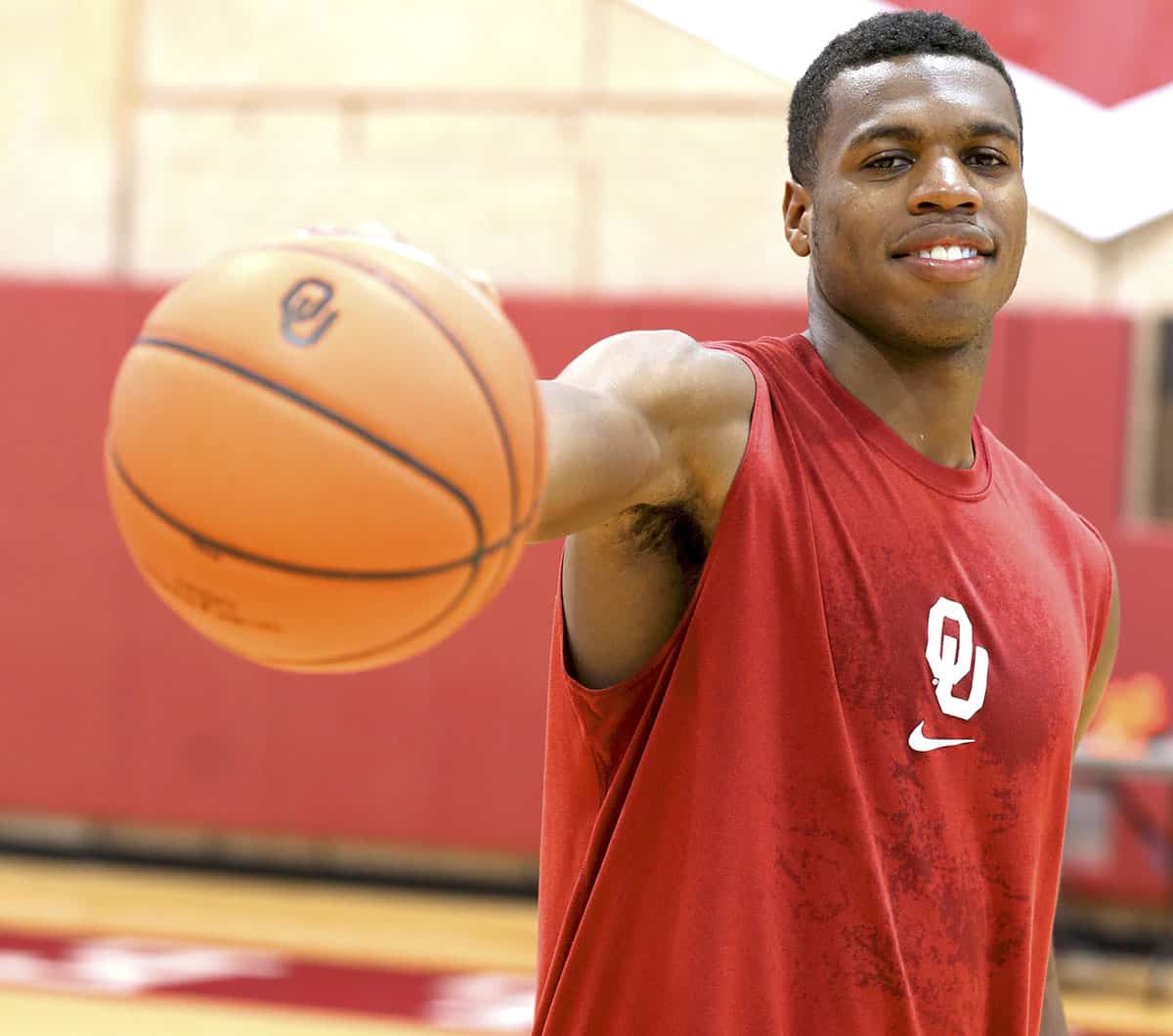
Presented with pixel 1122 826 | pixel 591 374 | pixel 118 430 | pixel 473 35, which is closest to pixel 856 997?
pixel 591 374

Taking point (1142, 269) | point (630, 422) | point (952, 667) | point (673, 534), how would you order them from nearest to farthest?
point (630, 422) → point (673, 534) → point (952, 667) → point (1142, 269)

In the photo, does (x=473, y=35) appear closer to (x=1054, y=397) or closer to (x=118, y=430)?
(x=1054, y=397)

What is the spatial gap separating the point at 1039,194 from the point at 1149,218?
417 mm

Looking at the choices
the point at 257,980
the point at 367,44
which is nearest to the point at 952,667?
the point at 257,980

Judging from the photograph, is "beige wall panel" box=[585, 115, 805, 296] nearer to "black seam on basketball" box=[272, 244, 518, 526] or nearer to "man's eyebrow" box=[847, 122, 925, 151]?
"man's eyebrow" box=[847, 122, 925, 151]

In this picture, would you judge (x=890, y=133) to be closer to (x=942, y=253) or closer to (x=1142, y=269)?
(x=942, y=253)

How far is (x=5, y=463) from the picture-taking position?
6480 mm

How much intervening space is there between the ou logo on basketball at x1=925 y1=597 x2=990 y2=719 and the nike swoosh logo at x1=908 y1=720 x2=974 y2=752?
1.0 inches

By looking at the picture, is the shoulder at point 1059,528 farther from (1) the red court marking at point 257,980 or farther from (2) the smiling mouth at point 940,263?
(1) the red court marking at point 257,980

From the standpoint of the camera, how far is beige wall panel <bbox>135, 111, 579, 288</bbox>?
6.43 metres

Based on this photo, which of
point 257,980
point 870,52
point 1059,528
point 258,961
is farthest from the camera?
point 258,961

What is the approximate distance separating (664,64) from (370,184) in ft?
4.06

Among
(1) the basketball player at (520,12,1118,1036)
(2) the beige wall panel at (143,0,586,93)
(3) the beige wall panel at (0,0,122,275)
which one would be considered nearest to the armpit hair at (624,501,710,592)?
(1) the basketball player at (520,12,1118,1036)

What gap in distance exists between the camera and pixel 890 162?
1610mm
